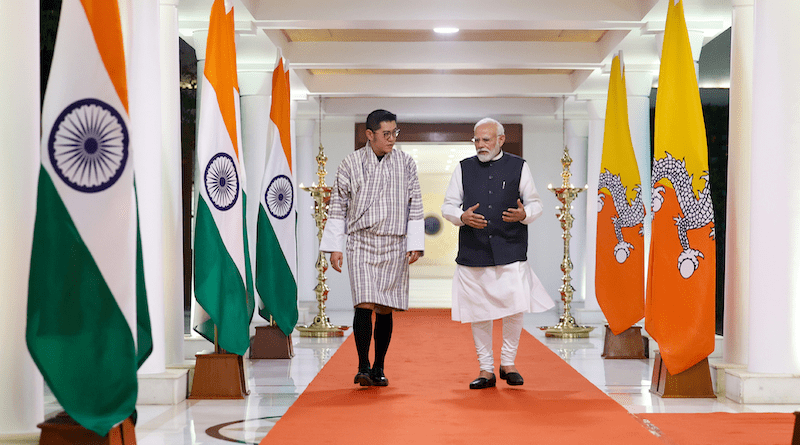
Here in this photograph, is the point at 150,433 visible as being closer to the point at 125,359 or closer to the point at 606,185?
the point at 125,359

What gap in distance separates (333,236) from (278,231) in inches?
72.0

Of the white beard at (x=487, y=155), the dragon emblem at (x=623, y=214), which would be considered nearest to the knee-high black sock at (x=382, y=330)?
the white beard at (x=487, y=155)

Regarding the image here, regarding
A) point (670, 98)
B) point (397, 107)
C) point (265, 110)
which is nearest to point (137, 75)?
point (670, 98)

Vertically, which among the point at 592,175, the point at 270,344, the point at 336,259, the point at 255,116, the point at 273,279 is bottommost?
the point at 270,344

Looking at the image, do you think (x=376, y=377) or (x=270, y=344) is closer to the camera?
(x=376, y=377)

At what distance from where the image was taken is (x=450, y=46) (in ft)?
29.5

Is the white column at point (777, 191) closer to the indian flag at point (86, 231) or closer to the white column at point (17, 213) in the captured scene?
the indian flag at point (86, 231)

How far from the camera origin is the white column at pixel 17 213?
3186 millimetres

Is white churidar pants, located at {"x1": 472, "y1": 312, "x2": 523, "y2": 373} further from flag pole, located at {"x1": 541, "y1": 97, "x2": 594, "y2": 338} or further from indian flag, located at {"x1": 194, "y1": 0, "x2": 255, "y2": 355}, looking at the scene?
flag pole, located at {"x1": 541, "y1": 97, "x2": 594, "y2": 338}

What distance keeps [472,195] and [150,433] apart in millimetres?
2312

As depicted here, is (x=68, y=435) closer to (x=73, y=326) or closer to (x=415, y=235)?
(x=73, y=326)

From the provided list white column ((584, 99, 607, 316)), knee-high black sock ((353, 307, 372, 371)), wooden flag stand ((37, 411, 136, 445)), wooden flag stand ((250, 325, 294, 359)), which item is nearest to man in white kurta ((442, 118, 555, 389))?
knee-high black sock ((353, 307, 372, 371))

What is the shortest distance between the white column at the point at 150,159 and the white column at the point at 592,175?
635 cm

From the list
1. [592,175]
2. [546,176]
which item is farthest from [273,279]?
[546,176]
